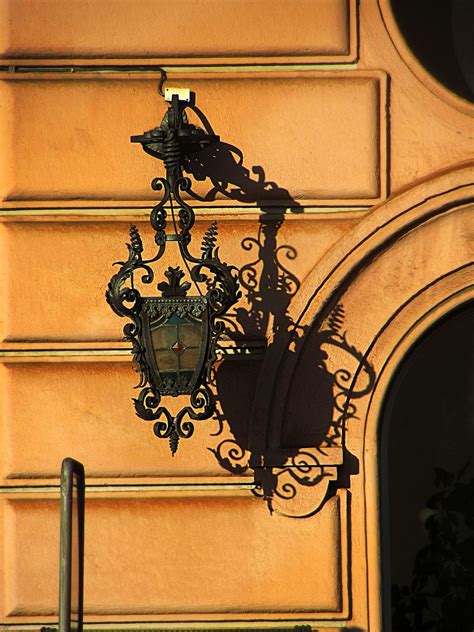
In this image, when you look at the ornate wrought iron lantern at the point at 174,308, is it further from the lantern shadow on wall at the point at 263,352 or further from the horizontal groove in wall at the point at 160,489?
the horizontal groove in wall at the point at 160,489

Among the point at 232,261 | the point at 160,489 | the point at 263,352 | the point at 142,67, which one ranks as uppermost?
the point at 142,67

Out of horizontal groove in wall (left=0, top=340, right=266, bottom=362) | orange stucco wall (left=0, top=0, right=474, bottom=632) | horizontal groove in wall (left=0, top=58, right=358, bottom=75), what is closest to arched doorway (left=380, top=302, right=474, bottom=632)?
orange stucco wall (left=0, top=0, right=474, bottom=632)

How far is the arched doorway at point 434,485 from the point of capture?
6.32m

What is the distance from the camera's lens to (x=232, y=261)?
19.9 feet

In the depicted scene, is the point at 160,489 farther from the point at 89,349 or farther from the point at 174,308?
the point at 174,308

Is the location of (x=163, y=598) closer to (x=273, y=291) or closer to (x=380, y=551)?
(x=380, y=551)

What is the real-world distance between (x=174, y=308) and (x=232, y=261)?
0.54m

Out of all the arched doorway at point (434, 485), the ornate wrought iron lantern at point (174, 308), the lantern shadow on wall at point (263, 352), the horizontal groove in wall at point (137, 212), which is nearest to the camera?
the ornate wrought iron lantern at point (174, 308)

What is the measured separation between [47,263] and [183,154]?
0.85 m

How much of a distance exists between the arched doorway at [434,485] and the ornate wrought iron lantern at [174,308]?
1140mm

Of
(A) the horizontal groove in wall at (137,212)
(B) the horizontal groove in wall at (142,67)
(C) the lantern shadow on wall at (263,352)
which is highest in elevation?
(B) the horizontal groove in wall at (142,67)

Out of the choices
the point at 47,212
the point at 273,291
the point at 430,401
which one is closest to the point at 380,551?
the point at 430,401

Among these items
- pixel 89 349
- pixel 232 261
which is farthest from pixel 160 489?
pixel 232 261

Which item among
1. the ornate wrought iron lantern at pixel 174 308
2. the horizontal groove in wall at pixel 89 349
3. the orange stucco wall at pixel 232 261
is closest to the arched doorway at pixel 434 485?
the orange stucco wall at pixel 232 261
